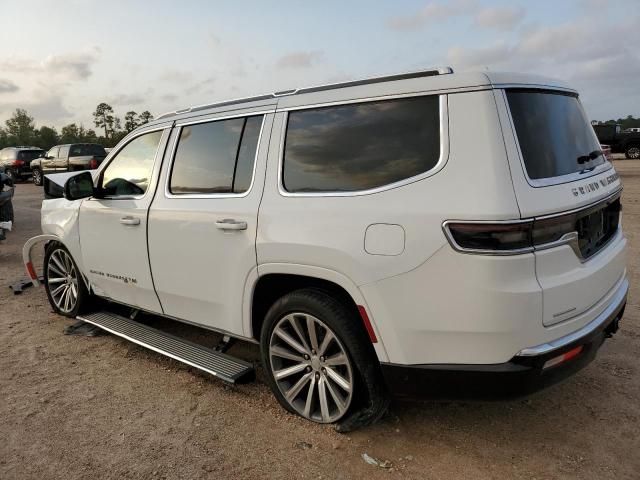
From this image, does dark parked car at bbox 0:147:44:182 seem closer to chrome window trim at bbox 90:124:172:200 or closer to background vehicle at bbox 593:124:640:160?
chrome window trim at bbox 90:124:172:200

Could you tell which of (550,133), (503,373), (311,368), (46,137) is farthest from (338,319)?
(46,137)

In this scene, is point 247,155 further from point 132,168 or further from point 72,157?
point 72,157

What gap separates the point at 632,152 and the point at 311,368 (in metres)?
28.7

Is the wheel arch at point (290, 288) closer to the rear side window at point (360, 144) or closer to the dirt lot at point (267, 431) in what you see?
the rear side window at point (360, 144)

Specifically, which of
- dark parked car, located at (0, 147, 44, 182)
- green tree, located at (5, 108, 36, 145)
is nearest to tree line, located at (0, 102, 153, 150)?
green tree, located at (5, 108, 36, 145)

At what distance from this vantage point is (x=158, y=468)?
273 cm

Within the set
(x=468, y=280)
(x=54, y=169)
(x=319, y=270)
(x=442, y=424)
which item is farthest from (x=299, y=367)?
(x=54, y=169)

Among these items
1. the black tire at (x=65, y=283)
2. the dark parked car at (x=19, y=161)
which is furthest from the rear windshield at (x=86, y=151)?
the black tire at (x=65, y=283)

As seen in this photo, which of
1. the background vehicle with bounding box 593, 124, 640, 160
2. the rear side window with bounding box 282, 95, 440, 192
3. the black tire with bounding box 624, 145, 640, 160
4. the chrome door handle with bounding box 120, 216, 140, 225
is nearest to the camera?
the rear side window with bounding box 282, 95, 440, 192

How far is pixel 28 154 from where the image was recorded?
25828 millimetres

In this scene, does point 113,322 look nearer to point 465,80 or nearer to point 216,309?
point 216,309

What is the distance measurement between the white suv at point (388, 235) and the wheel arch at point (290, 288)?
11mm

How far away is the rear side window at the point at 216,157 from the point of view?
3.21m

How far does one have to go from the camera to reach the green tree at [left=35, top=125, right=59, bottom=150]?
75.6m
